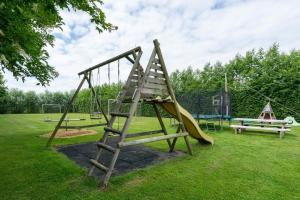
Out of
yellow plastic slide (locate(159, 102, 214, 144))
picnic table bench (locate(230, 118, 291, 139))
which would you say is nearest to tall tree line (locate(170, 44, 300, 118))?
picnic table bench (locate(230, 118, 291, 139))

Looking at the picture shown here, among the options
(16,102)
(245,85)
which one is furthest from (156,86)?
(16,102)

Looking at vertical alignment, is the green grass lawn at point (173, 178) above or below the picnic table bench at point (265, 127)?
below

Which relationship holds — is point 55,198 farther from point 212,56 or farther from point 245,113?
point 212,56

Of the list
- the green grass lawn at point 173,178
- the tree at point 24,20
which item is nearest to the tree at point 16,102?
the green grass lawn at point 173,178

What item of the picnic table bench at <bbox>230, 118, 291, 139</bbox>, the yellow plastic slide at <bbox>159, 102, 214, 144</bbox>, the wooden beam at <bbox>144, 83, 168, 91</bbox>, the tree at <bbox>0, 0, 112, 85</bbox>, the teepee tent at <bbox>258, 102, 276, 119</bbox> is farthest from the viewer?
the teepee tent at <bbox>258, 102, 276, 119</bbox>

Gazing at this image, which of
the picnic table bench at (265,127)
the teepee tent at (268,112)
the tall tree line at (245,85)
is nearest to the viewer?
the picnic table bench at (265,127)

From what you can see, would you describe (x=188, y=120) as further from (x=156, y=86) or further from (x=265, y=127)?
(x=265, y=127)

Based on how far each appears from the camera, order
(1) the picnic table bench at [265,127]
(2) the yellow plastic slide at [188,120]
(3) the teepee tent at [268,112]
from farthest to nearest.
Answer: (3) the teepee tent at [268,112] < (1) the picnic table bench at [265,127] < (2) the yellow plastic slide at [188,120]

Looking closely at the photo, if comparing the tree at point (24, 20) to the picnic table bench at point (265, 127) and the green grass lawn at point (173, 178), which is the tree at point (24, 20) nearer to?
the green grass lawn at point (173, 178)

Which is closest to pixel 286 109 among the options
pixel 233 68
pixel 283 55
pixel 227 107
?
pixel 227 107

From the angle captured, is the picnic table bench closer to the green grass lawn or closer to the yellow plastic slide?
the green grass lawn

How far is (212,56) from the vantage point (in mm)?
22453

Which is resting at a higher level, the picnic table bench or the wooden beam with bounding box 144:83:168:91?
the wooden beam with bounding box 144:83:168:91

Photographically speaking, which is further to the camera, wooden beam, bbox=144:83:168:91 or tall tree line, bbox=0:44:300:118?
tall tree line, bbox=0:44:300:118
